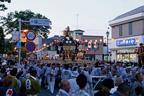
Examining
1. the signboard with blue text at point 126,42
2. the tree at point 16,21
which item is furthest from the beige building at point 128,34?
the tree at point 16,21

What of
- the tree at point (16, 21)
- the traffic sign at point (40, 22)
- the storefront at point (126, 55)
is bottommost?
the storefront at point (126, 55)

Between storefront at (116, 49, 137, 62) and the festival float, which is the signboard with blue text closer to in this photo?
storefront at (116, 49, 137, 62)

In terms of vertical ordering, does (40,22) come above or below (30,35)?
above

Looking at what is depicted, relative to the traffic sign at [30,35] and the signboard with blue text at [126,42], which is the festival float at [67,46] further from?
the traffic sign at [30,35]

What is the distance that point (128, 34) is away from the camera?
37156 millimetres

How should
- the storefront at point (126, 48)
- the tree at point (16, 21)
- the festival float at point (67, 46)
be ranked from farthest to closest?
the tree at point (16, 21) → the storefront at point (126, 48) → the festival float at point (67, 46)

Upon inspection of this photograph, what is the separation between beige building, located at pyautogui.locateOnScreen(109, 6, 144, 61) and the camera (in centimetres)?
→ 3425

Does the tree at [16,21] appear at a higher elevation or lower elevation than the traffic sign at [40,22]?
higher

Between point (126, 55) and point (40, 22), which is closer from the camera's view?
point (40, 22)

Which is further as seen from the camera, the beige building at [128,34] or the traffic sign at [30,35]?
the beige building at [128,34]

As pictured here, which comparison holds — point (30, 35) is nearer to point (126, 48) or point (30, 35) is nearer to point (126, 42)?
point (126, 42)

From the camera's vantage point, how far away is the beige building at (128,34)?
3425cm

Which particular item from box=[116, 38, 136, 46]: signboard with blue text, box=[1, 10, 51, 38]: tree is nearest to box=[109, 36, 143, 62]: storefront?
box=[116, 38, 136, 46]: signboard with blue text

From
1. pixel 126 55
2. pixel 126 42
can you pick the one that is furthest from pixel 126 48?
pixel 126 55
